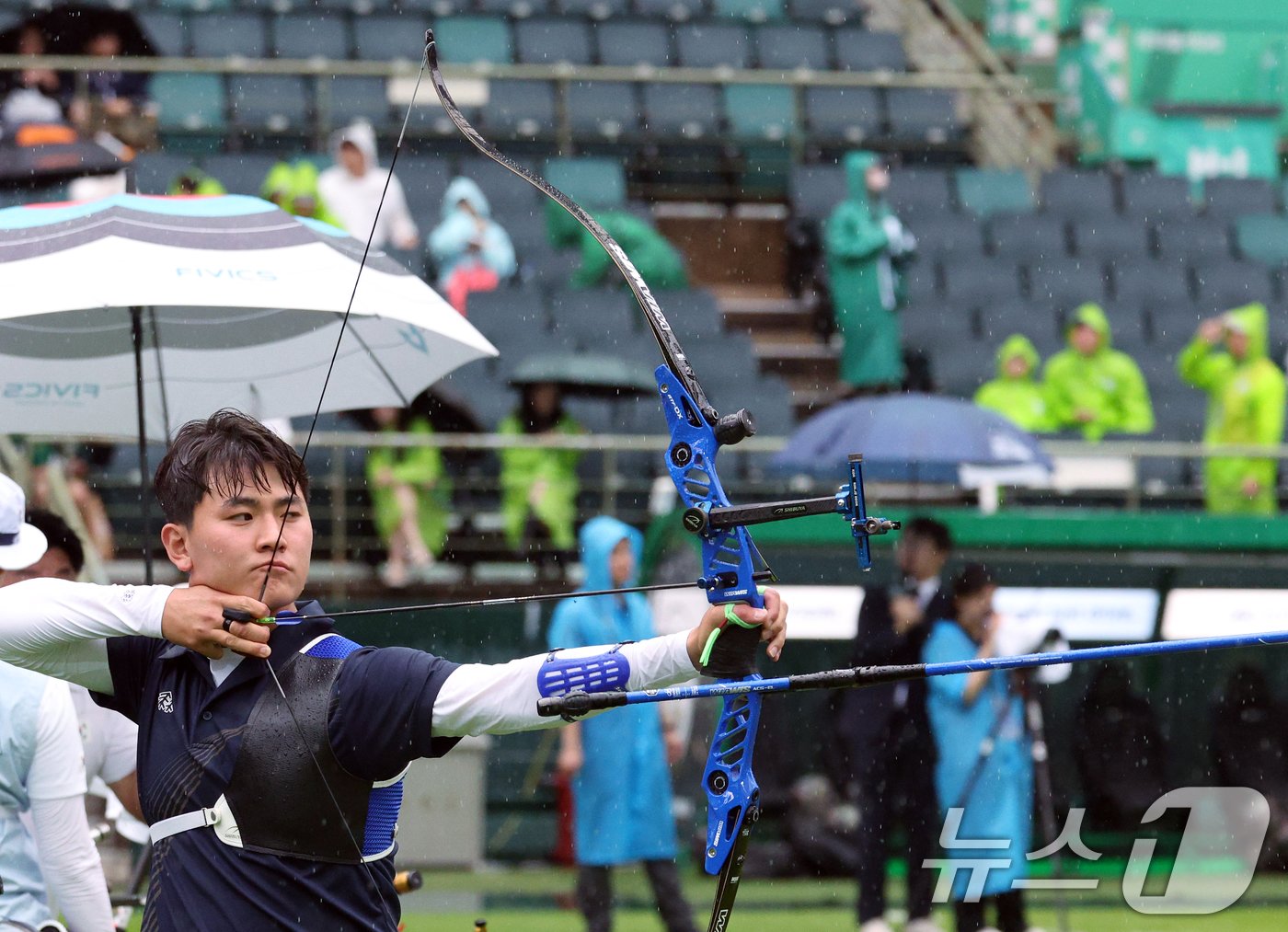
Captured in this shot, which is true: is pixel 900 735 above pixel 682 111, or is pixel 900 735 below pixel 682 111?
below

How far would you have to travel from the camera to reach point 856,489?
110 inches

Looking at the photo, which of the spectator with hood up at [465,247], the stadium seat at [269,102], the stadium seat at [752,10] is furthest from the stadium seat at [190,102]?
the stadium seat at [752,10]

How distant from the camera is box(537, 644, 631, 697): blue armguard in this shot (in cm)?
282

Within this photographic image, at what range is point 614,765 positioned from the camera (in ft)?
25.6

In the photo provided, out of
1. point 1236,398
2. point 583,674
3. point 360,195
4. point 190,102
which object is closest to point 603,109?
point 190,102

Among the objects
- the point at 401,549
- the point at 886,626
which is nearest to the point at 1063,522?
the point at 886,626

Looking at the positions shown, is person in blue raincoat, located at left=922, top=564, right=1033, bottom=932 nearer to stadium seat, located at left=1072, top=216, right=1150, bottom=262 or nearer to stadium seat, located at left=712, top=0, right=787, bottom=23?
stadium seat, located at left=1072, top=216, right=1150, bottom=262

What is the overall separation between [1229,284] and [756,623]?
44.3ft

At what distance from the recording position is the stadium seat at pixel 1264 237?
1616cm

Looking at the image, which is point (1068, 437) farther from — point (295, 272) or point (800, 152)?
point (295, 272)

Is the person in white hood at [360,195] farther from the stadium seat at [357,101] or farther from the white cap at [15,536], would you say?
the white cap at [15,536]

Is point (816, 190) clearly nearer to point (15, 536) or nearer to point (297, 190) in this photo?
point (297, 190)

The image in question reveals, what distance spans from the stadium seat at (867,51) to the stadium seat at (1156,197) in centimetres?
230

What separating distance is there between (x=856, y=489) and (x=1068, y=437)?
32.6 ft
